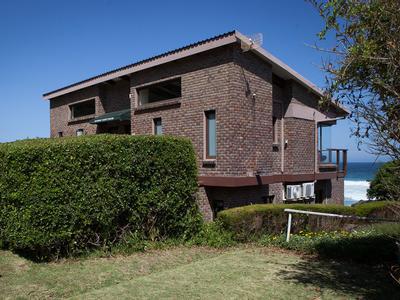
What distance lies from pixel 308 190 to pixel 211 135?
5.81m

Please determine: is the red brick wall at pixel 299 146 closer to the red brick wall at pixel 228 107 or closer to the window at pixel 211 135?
the red brick wall at pixel 228 107

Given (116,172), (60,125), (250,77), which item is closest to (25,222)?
(116,172)

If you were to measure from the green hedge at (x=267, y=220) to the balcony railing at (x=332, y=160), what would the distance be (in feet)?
24.4

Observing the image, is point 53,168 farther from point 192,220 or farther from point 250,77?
point 250,77

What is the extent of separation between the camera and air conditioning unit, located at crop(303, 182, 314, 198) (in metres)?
16.2

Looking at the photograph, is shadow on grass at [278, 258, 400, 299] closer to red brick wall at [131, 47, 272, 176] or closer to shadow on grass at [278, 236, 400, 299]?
shadow on grass at [278, 236, 400, 299]

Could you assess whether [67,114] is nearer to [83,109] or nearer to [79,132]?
[83,109]

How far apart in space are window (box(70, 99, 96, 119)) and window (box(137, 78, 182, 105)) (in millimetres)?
5212

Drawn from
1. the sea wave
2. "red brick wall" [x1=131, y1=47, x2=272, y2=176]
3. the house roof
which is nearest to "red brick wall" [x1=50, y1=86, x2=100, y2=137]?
the house roof

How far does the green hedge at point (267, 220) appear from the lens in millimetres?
10133

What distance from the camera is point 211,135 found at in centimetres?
1301

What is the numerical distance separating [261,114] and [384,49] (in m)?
8.67

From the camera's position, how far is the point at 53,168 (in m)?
8.34

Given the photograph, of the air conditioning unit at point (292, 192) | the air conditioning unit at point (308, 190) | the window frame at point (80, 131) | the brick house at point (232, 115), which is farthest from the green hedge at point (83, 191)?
the window frame at point (80, 131)
